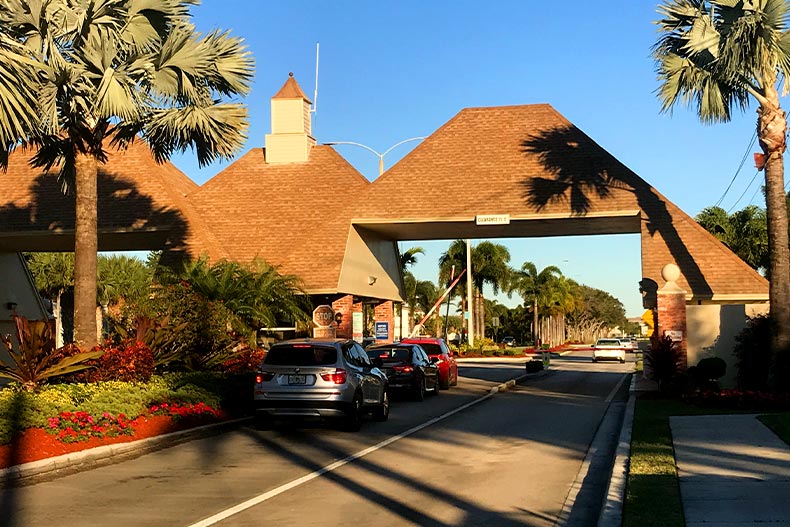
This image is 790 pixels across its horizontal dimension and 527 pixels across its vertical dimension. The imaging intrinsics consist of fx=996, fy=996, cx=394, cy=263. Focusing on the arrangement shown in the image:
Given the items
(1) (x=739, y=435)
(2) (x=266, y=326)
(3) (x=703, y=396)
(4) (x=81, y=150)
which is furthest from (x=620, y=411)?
(4) (x=81, y=150)

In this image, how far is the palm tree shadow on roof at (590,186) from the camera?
3144cm

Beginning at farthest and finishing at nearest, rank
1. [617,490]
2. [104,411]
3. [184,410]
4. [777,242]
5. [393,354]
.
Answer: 1. [393,354]
2. [777,242]
3. [184,410]
4. [104,411]
5. [617,490]

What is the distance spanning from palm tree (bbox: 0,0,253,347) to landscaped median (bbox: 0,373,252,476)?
7.84 feet

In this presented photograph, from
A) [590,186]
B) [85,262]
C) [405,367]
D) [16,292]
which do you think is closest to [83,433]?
[85,262]

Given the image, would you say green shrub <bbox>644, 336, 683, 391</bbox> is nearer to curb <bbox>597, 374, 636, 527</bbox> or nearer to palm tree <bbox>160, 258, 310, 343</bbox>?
curb <bbox>597, 374, 636, 527</bbox>

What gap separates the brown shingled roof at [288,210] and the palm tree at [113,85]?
1182 cm

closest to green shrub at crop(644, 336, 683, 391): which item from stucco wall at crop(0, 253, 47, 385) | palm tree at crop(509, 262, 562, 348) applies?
stucco wall at crop(0, 253, 47, 385)

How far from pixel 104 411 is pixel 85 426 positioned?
822mm

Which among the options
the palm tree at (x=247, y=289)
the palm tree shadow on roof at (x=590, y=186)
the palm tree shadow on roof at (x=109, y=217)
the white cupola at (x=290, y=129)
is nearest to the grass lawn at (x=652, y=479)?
the palm tree at (x=247, y=289)

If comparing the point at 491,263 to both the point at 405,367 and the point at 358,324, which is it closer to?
the point at 358,324

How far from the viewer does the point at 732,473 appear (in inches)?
447

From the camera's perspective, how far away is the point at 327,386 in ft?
57.9

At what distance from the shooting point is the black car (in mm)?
26422

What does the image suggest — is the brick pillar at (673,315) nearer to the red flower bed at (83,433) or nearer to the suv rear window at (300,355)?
the suv rear window at (300,355)
